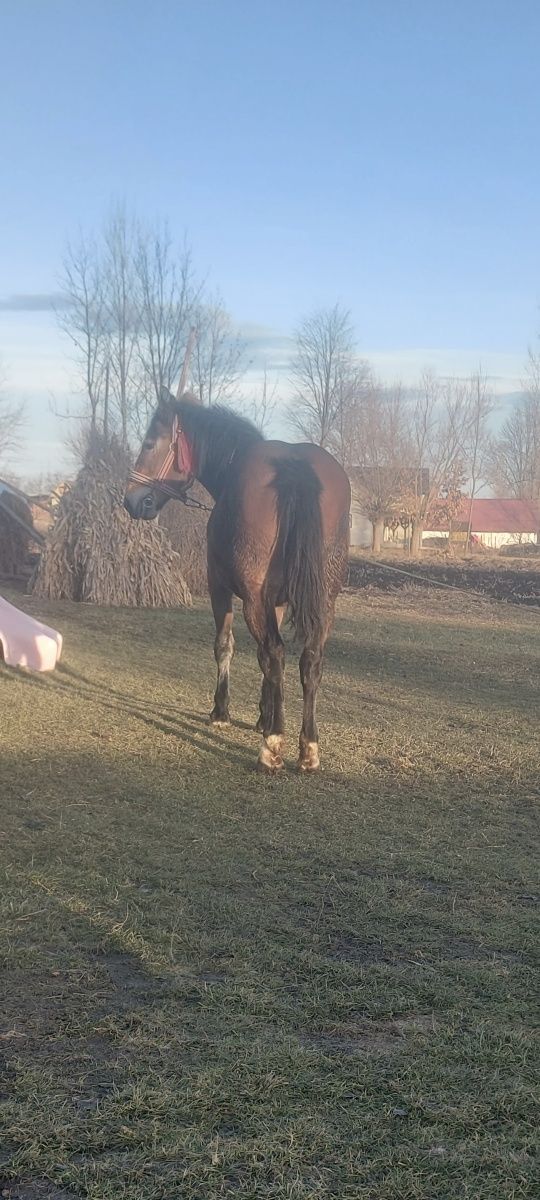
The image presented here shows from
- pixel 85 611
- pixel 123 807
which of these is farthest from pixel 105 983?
pixel 85 611

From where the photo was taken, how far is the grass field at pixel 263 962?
2092 mm

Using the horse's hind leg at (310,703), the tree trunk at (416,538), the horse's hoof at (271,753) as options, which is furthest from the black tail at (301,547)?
the tree trunk at (416,538)

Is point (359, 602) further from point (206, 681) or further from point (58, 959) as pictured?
point (58, 959)

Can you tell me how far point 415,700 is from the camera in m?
8.04

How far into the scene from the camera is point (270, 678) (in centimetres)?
573

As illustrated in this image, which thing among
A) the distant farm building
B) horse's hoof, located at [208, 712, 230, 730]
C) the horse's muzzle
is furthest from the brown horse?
the distant farm building

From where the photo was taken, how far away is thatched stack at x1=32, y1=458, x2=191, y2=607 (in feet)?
47.8

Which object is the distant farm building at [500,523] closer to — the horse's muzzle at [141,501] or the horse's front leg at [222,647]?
the horse's front leg at [222,647]

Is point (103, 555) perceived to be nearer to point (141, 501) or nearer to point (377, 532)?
point (141, 501)

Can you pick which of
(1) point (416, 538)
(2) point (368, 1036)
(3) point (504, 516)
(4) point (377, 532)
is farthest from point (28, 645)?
(3) point (504, 516)

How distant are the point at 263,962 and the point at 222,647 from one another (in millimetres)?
3954

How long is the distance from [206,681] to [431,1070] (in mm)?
6203

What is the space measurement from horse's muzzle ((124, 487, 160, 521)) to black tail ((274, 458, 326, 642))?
1339mm

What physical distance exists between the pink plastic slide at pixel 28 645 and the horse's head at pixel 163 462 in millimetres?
2367
